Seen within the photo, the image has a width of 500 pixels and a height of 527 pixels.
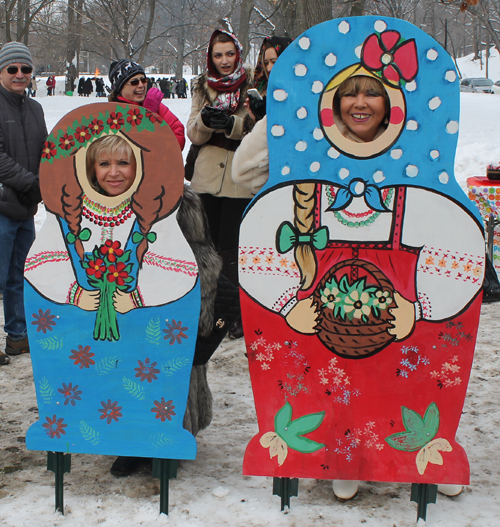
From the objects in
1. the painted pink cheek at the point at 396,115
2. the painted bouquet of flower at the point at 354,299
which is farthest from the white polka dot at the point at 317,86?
the painted bouquet of flower at the point at 354,299

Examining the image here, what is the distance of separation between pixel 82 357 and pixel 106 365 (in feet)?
0.30

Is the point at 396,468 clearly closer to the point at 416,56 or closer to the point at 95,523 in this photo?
the point at 95,523

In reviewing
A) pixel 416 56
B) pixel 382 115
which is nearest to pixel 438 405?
pixel 382 115

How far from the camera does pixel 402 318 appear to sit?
7.13ft

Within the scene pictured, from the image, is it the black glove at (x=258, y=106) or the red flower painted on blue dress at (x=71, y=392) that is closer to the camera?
the red flower painted on blue dress at (x=71, y=392)

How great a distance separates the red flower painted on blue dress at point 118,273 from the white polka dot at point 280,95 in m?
0.79

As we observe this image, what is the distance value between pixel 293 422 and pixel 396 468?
392 mm

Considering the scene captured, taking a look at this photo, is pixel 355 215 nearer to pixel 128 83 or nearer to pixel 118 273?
pixel 118 273

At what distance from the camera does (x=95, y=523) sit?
2.22 metres

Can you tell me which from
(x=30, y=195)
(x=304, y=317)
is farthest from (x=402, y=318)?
(x=30, y=195)

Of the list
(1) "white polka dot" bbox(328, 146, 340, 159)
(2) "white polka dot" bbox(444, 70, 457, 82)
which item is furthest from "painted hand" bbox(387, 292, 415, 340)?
(2) "white polka dot" bbox(444, 70, 457, 82)

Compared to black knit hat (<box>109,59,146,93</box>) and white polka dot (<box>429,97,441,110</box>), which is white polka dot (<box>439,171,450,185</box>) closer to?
white polka dot (<box>429,97,441,110</box>)

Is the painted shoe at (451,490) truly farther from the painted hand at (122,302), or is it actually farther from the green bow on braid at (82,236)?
the green bow on braid at (82,236)

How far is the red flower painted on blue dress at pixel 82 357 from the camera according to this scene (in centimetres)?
229
